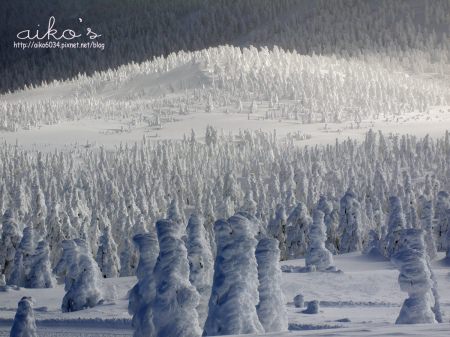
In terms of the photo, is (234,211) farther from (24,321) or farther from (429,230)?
(24,321)

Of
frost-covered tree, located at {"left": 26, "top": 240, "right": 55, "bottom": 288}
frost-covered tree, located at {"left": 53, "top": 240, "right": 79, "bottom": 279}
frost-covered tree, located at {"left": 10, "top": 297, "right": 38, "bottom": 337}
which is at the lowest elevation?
frost-covered tree, located at {"left": 26, "top": 240, "right": 55, "bottom": 288}

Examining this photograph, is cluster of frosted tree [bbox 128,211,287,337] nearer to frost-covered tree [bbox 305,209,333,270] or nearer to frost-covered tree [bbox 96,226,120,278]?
frost-covered tree [bbox 305,209,333,270]

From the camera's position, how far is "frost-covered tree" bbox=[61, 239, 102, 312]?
6106 centimetres

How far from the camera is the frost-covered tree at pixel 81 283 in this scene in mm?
61062

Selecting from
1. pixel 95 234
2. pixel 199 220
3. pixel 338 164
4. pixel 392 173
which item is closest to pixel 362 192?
pixel 392 173

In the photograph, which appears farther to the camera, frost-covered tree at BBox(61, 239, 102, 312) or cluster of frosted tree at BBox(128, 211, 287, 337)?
frost-covered tree at BBox(61, 239, 102, 312)

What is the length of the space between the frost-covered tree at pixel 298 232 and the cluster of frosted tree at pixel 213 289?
55.2 meters

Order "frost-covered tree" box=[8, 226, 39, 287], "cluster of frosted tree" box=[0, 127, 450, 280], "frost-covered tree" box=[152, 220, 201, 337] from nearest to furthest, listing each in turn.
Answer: "frost-covered tree" box=[152, 220, 201, 337] → "frost-covered tree" box=[8, 226, 39, 287] → "cluster of frosted tree" box=[0, 127, 450, 280]

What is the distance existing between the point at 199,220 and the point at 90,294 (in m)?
15.9

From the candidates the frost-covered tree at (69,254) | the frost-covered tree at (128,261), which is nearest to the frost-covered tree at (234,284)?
the frost-covered tree at (69,254)

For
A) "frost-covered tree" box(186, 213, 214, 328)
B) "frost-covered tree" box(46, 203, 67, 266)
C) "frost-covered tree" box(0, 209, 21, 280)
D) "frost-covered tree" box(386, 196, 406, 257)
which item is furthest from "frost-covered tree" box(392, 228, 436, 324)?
"frost-covered tree" box(46, 203, 67, 266)

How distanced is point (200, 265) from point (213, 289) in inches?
292

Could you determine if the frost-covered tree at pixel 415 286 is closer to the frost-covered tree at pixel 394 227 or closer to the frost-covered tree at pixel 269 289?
the frost-covered tree at pixel 269 289

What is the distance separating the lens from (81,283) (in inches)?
2432
